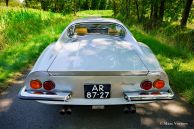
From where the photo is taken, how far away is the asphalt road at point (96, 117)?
4.62 metres

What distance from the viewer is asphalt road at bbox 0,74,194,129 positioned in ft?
15.2

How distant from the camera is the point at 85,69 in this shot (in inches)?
165

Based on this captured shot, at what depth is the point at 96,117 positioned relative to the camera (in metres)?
4.94

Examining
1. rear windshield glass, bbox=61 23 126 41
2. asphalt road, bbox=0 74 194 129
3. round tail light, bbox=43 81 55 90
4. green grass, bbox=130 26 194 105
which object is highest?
rear windshield glass, bbox=61 23 126 41

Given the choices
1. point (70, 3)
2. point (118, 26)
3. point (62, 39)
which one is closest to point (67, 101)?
point (62, 39)

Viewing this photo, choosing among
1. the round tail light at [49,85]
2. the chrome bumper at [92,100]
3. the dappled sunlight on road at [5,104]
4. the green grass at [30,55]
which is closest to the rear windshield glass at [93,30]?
the dappled sunlight on road at [5,104]

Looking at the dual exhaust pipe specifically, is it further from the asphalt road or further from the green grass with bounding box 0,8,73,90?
→ the green grass with bounding box 0,8,73,90

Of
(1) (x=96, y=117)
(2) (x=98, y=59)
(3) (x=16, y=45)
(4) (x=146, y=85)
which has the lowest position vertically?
(1) (x=96, y=117)

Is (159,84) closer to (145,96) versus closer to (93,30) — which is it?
(145,96)

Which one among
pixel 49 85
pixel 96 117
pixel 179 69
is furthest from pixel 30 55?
pixel 49 85

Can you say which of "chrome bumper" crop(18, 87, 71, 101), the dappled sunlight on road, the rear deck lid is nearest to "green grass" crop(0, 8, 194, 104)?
the dappled sunlight on road

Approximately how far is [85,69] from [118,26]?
279 centimetres

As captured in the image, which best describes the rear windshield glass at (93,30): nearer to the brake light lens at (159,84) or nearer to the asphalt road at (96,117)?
the asphalt road at (96,117)

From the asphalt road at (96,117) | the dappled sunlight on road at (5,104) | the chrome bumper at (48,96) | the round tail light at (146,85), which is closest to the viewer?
the chrome bumper at (48,96)
